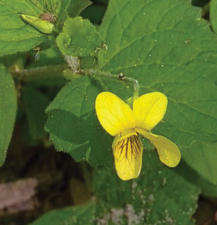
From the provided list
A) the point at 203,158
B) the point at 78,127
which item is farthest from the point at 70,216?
the point at 78,127

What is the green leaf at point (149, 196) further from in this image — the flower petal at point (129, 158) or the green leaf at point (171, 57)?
the flower petal at point (129, 158)

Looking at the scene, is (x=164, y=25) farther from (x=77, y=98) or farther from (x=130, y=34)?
(x=77, y=98)

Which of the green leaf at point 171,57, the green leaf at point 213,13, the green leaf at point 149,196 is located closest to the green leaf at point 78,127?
the green leaf at point 171,57

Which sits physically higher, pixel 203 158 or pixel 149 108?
pixel 149 108

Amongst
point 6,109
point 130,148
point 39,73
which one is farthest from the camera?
point 39,73

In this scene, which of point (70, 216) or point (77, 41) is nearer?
point (77, 41)

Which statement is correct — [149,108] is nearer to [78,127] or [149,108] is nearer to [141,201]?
[78,127]
